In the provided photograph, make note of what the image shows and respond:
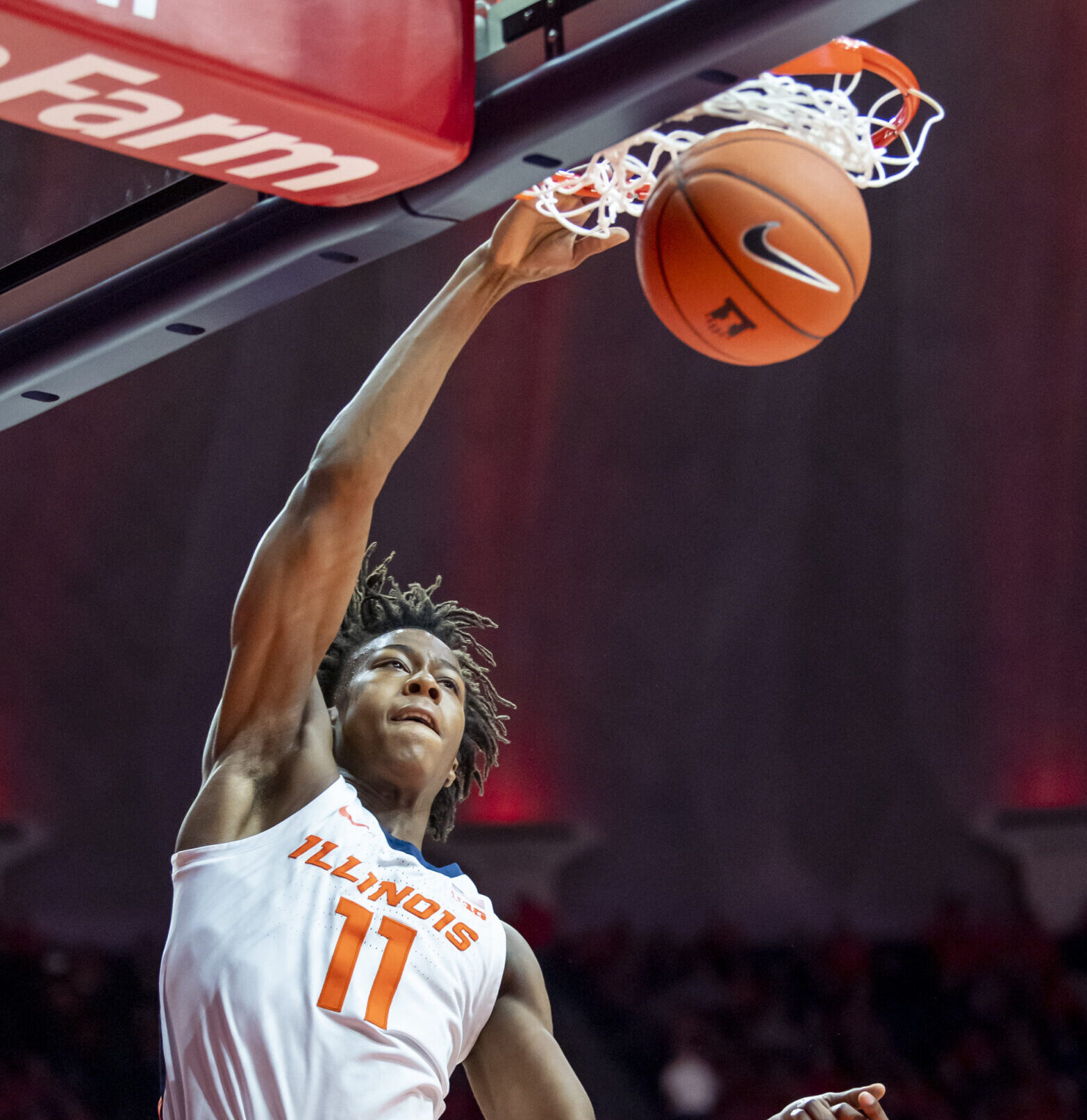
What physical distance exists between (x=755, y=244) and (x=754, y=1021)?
14.2ft

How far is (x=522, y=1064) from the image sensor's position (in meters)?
2.36

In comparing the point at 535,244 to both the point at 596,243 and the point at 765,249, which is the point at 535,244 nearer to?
the point at 596,243

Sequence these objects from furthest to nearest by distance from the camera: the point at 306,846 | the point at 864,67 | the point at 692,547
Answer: the point at 692,547 → the point at 306,846 → the point at 864,67

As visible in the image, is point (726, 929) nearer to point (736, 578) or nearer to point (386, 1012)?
point (736, 578)

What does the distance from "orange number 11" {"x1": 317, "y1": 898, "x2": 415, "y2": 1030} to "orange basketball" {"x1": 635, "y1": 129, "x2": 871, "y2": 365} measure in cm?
104

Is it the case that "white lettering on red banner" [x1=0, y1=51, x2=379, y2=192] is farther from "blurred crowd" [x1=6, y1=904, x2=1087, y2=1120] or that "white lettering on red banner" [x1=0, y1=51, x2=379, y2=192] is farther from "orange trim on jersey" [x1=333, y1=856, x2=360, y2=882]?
"blurred crowd" [x1=6, y1=904, x2=1087, y2=1120]

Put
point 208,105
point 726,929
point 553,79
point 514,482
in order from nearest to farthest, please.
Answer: point 208,105
point 553,79
point 726,929
point 514,482

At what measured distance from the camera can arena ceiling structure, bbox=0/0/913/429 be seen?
1.31 m

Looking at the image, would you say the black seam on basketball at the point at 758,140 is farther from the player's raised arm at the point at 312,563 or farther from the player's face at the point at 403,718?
the player's face at the point at 403,718

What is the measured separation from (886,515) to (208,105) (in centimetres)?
474

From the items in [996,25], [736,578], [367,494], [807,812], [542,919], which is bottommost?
[542,919]

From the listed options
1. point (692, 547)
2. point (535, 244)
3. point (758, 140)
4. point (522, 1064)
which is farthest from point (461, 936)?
point (692, 547)

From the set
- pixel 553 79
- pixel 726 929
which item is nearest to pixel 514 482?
pixel 726 929

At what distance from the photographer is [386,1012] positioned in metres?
2.14
